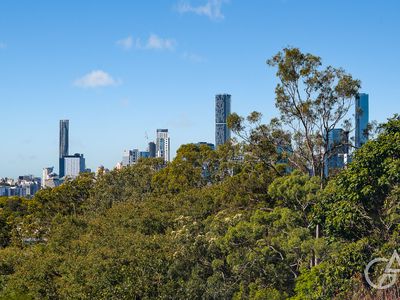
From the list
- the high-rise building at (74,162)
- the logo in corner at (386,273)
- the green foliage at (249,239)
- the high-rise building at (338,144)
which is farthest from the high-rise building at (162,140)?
the logo in corner at (386,273)

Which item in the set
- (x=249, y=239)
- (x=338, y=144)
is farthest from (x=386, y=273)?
(x=338, y=144)

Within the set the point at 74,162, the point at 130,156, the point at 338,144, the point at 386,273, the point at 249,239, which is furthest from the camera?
the point at 74,162

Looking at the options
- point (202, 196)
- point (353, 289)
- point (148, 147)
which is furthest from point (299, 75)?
point (148, 147)

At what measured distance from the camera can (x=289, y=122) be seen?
705 inches

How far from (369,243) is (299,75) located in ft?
23.3

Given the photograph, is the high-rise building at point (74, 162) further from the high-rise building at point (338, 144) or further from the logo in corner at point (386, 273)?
the logo in corner at point (386, 273)

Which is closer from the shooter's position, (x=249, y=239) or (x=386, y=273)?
(x=386, y=273)

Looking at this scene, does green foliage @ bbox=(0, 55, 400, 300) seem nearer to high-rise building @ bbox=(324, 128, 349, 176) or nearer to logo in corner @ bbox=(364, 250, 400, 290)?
logo in corner @ bbox=(364, 250, 400, 290)

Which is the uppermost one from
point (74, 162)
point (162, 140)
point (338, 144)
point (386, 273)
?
point (162, 140)

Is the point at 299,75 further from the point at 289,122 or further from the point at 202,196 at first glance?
the point at 202,196

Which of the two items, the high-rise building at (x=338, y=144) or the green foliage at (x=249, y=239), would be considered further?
the high-rise building at (x=338, y=144)

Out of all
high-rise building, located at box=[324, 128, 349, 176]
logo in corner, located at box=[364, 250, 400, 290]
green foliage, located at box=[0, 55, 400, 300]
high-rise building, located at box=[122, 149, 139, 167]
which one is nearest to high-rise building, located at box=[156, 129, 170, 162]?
high-rise building, located at box=[122, 149, 139, 167]

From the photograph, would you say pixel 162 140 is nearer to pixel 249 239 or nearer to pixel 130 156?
pixel 130 156

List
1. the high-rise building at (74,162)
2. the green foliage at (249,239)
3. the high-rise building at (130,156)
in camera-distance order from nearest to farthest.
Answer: the green foliage at (249,239), the high-rise building at (130,156), the high-rise building at (74,162)
